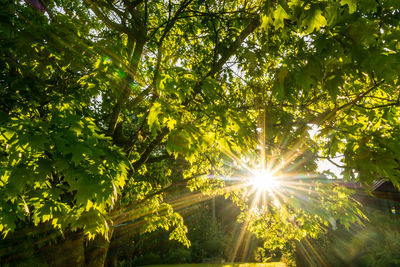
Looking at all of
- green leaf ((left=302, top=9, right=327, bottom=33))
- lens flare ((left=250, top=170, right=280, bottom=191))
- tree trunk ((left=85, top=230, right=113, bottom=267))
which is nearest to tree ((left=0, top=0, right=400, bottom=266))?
green leaf ((left=302, top=9, right=327, bottom=33))

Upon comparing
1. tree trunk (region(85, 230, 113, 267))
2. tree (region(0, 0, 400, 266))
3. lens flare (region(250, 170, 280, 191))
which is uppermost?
tree (region(0, 0, 400, 266))

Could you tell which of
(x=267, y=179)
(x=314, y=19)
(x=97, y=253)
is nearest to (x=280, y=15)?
(x=314, y=19)

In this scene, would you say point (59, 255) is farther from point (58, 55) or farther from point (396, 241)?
point (396, 241)

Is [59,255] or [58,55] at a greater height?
[58,55]

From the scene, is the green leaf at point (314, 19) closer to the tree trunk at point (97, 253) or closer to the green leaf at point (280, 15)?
the green leaf at point (280, 15)

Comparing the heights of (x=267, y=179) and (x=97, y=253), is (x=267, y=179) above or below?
above

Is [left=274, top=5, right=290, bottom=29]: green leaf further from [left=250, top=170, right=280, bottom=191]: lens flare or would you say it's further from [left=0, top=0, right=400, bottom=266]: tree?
[left=250, top=170, right=280, bottom=191]: lens flare

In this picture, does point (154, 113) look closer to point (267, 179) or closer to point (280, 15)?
point (280, 15)

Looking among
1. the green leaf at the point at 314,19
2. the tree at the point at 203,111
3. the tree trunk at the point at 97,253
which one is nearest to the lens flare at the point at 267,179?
the tree at the point at 203,111

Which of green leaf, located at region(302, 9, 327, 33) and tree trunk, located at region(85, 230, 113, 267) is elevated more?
green leaf, located at region(302, 9, 327, 33)

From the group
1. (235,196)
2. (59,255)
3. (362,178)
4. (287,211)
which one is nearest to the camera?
(362,178)

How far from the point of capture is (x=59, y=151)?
2.37 meters

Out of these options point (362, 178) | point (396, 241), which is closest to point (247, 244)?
point (396, 241)

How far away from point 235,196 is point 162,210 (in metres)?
3.63
